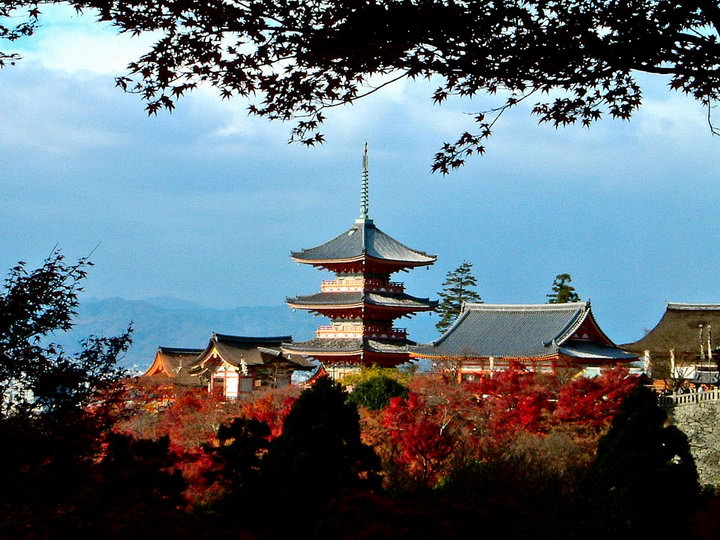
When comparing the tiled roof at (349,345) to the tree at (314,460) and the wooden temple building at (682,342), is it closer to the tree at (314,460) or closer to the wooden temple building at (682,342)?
the wooden temple building at (682,342)

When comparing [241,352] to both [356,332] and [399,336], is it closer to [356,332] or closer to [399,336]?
[356,332]

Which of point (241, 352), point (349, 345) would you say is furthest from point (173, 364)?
point (349, 345)

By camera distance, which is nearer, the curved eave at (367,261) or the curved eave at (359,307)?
the curved eave at (359,307)

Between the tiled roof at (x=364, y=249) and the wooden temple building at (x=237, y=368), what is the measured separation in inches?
168

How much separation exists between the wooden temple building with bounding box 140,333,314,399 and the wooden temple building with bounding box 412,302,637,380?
21.4 ft

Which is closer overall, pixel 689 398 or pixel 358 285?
pixel 689 398

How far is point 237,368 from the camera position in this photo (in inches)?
1448

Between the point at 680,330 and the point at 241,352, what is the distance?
1679 cm

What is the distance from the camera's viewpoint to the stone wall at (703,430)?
21.5 meters

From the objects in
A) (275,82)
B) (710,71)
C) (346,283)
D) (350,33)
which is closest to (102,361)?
(275,82)

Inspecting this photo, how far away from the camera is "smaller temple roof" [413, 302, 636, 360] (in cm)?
3120

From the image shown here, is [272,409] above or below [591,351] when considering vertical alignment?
below

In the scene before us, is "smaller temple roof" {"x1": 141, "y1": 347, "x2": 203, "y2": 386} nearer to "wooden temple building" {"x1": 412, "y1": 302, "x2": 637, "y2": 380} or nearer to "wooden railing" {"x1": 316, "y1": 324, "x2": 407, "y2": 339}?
"wooden railing" {"x1": 316, "y1": 324, "x2": 407, "y2": 339}

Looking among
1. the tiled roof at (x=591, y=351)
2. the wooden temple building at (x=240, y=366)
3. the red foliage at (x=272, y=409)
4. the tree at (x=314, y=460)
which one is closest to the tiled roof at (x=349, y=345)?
the wooden temple building at (x=240, y=366)
